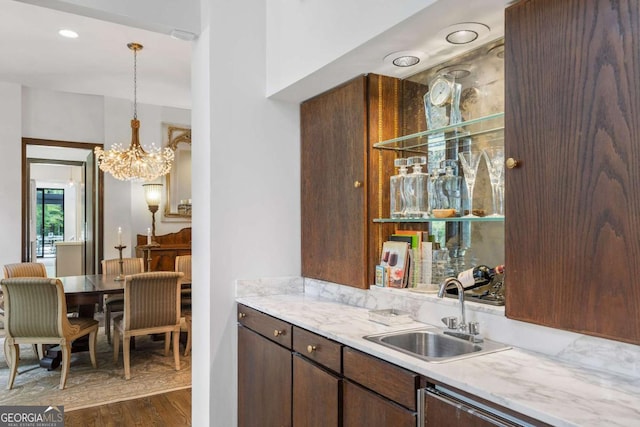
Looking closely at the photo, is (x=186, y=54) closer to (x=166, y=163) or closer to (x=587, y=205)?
(x=166, y=163)

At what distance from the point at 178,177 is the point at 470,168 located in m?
5.32

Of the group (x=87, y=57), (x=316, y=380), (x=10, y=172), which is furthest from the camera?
(x=10, y=172)

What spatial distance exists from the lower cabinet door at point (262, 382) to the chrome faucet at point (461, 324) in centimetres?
77

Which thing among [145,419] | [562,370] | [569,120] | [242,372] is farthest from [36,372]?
[569,120]

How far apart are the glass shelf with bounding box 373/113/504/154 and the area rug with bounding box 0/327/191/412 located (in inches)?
105

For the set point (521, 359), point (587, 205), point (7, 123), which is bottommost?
point (521, 359)

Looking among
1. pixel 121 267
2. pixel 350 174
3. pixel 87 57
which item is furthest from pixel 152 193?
pixel 350 174

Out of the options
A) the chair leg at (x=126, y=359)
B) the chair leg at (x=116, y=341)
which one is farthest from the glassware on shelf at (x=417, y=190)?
the chair leg at (x=116, y=341)

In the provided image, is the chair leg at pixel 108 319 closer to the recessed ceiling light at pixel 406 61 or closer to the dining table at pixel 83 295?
the dining table at pixel 83 295

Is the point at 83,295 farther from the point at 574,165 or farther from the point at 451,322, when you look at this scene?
the point at 574,165

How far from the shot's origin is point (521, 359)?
143cm

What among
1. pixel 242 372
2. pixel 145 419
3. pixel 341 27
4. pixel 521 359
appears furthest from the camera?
pixel 145 419

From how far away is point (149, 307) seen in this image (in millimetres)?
3826

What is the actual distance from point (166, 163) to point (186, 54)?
68.9 inches
